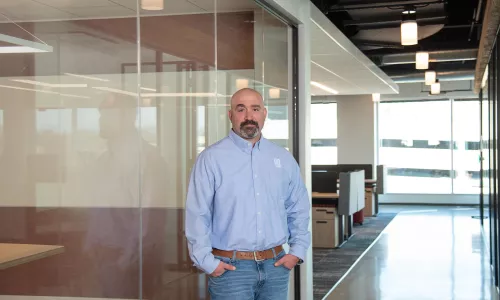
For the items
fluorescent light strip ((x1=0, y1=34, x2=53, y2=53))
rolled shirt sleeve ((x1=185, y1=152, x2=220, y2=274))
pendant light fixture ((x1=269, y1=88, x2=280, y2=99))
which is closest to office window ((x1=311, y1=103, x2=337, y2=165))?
pendant light fixture ((x1=269, y1=88, x2=280, y2=99))

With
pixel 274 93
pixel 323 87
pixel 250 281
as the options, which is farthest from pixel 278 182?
pixel 323 87

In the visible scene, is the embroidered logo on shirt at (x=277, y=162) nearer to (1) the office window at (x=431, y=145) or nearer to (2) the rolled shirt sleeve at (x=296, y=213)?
(2) the rolled shirt sleeve at (x=296, y=213)

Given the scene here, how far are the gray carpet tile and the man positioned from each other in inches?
158

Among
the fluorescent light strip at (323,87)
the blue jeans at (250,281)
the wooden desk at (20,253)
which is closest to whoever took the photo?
the wooden desk at (20,253)

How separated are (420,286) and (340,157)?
1234cm

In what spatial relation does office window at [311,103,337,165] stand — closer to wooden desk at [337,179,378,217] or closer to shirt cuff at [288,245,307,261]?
wooden desk at [337,179,378,217]

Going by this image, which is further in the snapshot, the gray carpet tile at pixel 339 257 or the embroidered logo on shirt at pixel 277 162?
the gray carpet tile at pixel 339 257

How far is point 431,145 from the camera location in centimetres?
2020

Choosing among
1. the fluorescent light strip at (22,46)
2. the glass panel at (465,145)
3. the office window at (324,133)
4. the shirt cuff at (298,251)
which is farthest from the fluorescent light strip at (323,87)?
the fluorescent light strip at (22,46)

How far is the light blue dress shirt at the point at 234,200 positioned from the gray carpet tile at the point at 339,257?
4.07m

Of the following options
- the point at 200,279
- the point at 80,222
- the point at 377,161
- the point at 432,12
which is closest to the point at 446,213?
the point at 377,161

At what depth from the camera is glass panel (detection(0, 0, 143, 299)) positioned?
2260mm

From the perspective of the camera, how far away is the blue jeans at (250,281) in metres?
3.25

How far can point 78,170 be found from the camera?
2.64 metres
